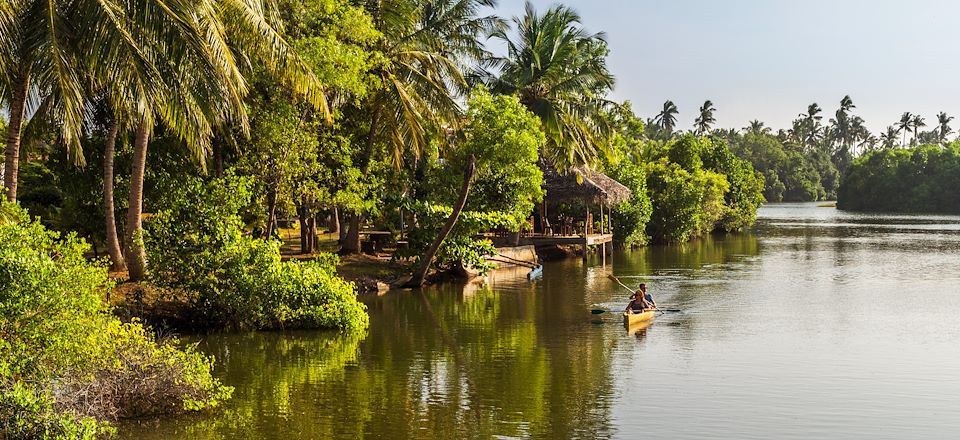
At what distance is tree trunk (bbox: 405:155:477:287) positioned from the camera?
87.4 ft

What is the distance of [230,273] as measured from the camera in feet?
61.9

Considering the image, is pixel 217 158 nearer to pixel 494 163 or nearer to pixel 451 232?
pixel 451 232

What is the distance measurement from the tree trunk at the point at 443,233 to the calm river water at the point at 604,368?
1.36m

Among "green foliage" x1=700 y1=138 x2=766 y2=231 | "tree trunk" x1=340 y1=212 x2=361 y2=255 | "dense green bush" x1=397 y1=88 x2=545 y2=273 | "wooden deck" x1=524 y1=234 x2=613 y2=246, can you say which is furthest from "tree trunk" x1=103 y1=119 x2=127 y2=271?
"green foliage" x1=700 y1=138 x2=766 y2=231

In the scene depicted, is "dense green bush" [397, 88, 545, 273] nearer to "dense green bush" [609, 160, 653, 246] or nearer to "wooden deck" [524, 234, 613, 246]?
"wooden deck" [524, 234, 613, 246]

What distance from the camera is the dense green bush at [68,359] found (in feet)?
34.4

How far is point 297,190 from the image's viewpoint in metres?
25.0

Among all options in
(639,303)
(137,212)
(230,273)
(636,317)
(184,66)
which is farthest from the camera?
(639,303)

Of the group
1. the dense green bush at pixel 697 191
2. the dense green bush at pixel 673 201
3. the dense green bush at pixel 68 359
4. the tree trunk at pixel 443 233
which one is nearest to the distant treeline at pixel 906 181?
the dense green bush at pixel 697 191

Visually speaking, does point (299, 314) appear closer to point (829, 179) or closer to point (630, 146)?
point (630, 146)

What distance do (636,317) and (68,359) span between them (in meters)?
12.7

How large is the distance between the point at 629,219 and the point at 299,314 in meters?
28.2

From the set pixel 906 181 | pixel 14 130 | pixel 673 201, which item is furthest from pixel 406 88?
→ pixel 906 181

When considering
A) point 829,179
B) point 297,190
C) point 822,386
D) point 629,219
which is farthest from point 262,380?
point 829,179
